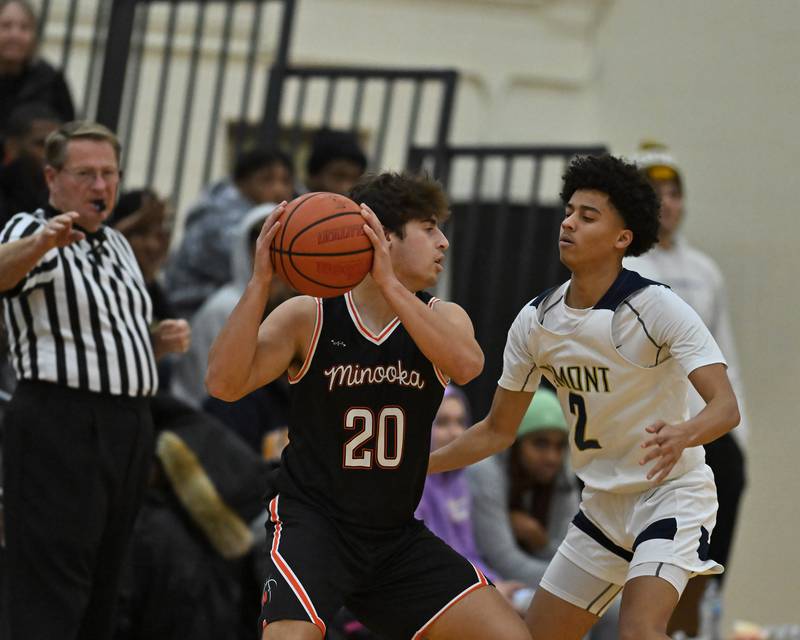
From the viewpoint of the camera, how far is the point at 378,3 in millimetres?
12125

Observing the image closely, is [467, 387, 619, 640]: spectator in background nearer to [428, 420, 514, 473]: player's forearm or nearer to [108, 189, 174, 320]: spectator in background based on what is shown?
[108, 189, 174, 320]: spectator in background

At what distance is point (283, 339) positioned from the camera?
4.94 m

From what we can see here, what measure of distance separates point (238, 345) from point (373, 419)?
1.68 ft

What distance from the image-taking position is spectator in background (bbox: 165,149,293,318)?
894cm

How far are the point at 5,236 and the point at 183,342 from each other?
33.0 inches

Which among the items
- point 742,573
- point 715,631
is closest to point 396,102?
point 742,573

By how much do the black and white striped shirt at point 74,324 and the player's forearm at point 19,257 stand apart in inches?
6.9

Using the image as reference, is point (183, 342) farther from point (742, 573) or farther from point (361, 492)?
point (742, 573)

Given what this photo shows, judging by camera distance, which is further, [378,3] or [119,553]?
[378,3]

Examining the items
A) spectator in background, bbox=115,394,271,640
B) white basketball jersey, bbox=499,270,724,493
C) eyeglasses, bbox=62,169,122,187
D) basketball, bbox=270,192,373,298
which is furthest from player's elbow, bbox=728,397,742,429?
spectator in background, bbox=115,394,271,640

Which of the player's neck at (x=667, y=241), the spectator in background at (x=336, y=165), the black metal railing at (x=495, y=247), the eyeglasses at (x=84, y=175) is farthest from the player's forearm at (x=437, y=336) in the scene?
the black metal railing at (x=495, y=247)

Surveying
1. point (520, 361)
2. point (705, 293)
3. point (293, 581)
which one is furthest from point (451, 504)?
point (293, 581)

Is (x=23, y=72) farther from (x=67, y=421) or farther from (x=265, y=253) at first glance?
(x=265, y=253)

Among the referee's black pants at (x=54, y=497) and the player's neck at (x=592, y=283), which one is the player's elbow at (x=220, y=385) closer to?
the referee's black pants at (x=54, y=497)
